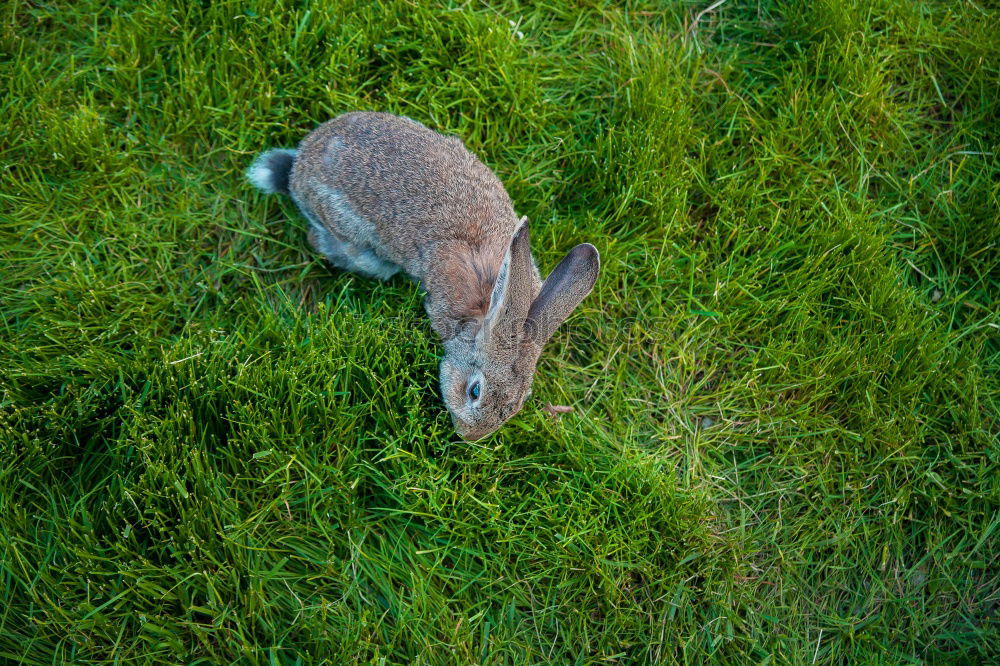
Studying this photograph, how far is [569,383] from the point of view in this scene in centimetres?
384

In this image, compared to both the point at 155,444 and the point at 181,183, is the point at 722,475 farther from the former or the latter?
the point at 181,183

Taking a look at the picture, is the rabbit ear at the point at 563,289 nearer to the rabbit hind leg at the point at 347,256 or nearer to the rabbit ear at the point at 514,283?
the rabbit ear at the point at 514,283

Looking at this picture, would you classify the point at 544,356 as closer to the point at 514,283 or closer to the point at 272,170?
the point at 514,283

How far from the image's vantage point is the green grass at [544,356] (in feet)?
10.5

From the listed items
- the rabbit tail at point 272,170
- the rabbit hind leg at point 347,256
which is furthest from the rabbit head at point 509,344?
the rabbit tail at point 272,170

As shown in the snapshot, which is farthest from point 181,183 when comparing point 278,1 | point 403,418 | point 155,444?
point 403,418

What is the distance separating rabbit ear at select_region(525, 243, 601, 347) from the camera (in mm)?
3316

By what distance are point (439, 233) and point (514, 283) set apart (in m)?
0.70

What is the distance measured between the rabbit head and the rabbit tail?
4.59 ft

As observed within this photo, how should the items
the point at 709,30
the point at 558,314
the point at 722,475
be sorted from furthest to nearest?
1. the point at 709,30
2. the point at 722,475
3. the point at 558,314

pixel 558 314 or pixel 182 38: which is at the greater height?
pixel 182 38

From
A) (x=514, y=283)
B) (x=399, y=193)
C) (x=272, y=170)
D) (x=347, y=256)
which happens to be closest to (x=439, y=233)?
(x=399, y=193)

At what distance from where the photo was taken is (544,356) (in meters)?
3.87

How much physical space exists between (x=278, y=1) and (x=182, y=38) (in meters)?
0.57
